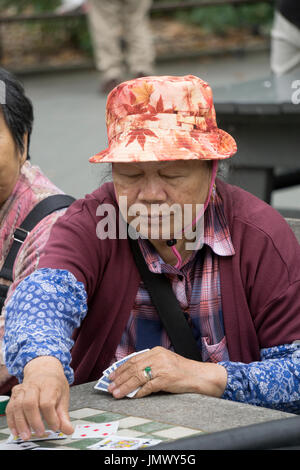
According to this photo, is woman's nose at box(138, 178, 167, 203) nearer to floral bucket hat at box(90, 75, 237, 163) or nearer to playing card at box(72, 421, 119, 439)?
floral bucket hat at box(90, 75, 237, 163)

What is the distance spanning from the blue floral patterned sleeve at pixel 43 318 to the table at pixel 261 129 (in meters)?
1.73

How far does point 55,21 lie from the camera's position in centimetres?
1268

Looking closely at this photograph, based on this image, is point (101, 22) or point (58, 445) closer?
point (58, 445)

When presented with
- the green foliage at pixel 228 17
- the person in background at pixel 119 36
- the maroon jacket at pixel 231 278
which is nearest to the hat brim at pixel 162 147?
the maroon jacket at pixel 231 278

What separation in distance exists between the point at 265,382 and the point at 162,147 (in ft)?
1.98

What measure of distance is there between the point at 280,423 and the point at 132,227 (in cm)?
92

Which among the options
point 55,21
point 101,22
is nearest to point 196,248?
point 101,22

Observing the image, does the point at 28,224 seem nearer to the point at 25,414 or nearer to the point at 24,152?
the point at 24,152

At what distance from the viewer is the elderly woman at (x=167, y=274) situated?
6.73 feet

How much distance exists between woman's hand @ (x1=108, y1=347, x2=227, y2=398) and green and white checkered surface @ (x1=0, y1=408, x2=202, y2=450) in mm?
121

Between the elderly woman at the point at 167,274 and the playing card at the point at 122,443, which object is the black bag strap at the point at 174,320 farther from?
the playing card at the point at 122,443

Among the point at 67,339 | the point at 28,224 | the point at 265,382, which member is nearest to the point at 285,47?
the point at 28,224

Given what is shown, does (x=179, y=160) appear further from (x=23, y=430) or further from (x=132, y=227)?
(x=23, y=430)

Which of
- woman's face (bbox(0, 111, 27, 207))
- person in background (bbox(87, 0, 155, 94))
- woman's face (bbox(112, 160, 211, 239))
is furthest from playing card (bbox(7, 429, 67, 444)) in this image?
person in background (bbox(87, 0, 155, 94))
